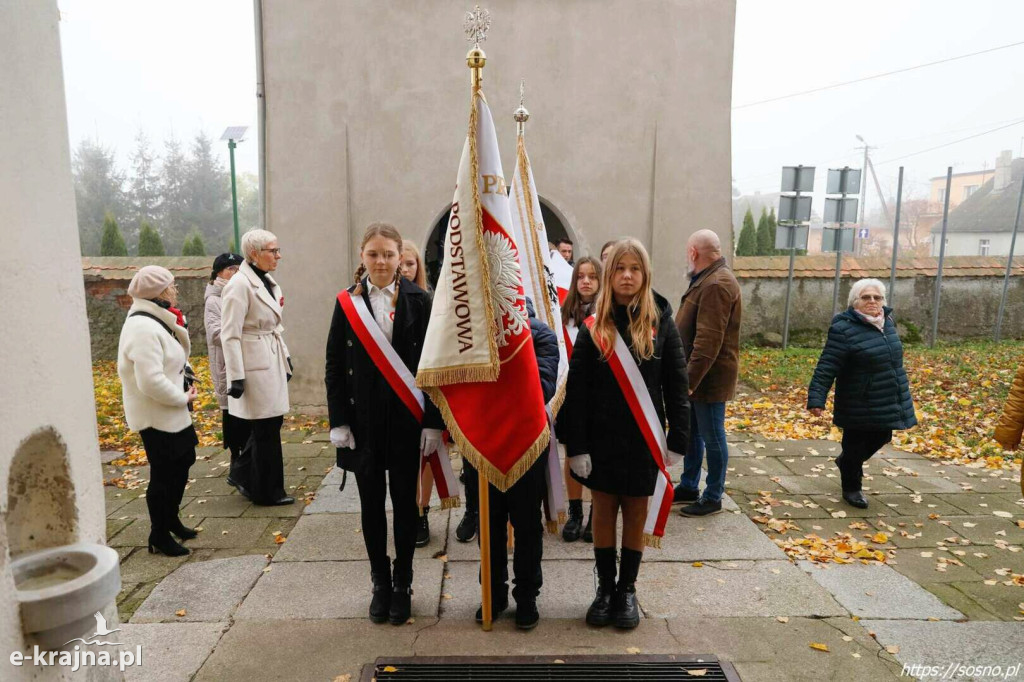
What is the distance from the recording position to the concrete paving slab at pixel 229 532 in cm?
455

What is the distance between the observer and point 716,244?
4.82 m

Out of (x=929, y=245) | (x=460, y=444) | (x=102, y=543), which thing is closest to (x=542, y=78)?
(x=460, y=444)

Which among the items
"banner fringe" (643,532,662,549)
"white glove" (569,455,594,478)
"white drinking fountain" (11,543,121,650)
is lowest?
"banner fringe" (643,532,662,549)

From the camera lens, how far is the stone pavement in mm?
3205

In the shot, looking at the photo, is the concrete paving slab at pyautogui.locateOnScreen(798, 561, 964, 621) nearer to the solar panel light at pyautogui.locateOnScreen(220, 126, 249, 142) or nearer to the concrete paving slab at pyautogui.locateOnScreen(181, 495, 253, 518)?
the concrete paving slab at pyautogui.locateOnScreen(181, 495, 253, 518)

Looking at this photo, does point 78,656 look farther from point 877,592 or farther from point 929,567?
point 929,567

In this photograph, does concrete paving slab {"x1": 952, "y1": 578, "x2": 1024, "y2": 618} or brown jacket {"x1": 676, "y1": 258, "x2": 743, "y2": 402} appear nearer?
concrete paving slab {"x1": 952, "y1": 578, "x2": 1024, "y2": 618}

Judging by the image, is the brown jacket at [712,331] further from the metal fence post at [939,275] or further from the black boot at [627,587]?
the metal fence post at [939,275]

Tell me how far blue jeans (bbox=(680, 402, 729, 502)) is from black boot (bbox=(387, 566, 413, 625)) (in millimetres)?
2277

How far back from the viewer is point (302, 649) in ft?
10.6

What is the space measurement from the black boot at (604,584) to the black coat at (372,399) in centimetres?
107

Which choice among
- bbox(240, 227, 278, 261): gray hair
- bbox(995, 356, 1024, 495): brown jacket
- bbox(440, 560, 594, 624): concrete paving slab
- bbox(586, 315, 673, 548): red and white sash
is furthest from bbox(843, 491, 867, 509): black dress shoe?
bbox(240, 227, 278, 261): gray hair

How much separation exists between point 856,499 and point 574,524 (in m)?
2.31

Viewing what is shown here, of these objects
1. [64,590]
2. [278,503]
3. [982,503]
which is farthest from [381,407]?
[982,503]
